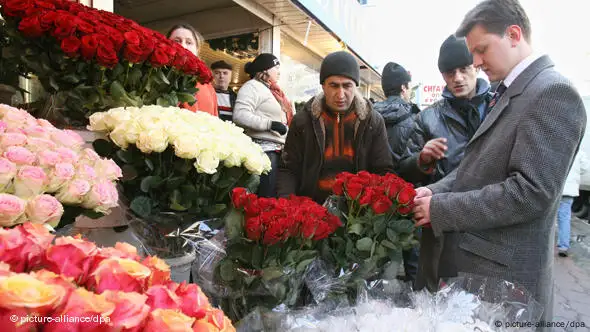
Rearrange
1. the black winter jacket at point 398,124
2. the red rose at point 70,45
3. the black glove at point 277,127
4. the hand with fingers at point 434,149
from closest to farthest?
the red rose at point 70,45
the hand with fingers at point 434,149
the black winter jacket at point 398,124
the black glove at point 277,127

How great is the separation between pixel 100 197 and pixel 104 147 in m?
0.33

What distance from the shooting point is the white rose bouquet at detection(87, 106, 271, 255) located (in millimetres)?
946

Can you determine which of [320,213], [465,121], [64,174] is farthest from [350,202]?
[465,121]

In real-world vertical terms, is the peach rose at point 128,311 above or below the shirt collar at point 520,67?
below

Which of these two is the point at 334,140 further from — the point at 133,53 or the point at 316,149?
the point at 133,53

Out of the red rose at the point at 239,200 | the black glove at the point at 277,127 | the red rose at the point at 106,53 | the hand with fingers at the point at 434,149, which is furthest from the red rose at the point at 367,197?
the black glove at the point at 277,127

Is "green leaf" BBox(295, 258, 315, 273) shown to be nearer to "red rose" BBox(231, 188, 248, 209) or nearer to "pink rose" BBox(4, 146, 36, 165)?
"red rose" BBox(231, 188, 248, 209)

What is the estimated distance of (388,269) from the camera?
3.73 ft

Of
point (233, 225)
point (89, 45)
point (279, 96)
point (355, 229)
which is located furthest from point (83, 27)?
point (279, 96)

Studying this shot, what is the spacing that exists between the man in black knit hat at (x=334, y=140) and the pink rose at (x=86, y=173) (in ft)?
4.50

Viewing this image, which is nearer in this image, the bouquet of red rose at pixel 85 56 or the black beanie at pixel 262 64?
the bouquet of red rose at pixel 85 56

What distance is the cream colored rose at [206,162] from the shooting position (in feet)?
3.08

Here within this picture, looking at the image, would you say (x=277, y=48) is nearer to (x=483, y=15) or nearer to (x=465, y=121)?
(x=465, y=121)

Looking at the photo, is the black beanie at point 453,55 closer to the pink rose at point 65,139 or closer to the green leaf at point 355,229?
the green leaf at point 355,229
